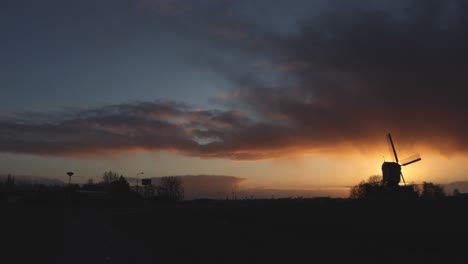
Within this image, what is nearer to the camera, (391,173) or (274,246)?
(274,246)

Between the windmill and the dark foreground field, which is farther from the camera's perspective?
the windmill

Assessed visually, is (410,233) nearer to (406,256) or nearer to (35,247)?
(406,256)

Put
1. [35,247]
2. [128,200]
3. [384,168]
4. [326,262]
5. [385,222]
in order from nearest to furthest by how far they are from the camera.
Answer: [326,262] → [35,247] → [385,222] → [384,168] → [128,200]

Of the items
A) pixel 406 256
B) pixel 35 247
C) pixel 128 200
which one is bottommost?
pixel 406 256

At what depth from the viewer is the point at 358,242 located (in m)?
28.5

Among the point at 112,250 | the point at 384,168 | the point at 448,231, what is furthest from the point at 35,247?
the point at 384,168

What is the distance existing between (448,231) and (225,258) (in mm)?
19938

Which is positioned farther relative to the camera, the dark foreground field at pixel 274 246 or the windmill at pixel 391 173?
the windmill at pixel 391 173

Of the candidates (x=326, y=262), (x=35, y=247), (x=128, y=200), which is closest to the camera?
(x=326, y=262)

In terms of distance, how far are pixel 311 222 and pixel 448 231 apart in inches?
483

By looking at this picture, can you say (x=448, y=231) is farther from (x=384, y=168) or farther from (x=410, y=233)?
(x=384, y=168)

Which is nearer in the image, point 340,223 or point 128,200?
point 340,223

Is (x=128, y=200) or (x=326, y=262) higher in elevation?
(x=128, y=200)

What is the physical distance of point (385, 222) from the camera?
4088 cm
